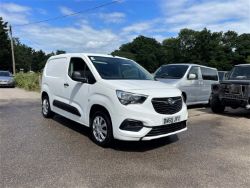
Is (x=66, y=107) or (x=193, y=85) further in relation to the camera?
(x=193, y=85)

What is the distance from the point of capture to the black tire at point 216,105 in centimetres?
1040

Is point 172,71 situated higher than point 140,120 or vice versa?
point 172,71

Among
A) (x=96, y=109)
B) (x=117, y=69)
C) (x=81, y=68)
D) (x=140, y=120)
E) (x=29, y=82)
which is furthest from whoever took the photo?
(x=29, y=82)

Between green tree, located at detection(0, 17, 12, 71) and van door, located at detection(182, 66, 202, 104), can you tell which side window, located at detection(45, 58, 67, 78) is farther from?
green tree, located at detection(0, 17, 12, 71)

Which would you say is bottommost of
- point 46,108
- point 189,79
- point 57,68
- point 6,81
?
point 46,108

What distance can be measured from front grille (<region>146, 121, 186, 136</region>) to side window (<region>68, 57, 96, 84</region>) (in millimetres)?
1630

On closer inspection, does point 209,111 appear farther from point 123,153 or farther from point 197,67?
point 123,153

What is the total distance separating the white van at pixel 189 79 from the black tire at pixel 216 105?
1015mm

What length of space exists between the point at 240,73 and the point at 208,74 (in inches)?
85.5

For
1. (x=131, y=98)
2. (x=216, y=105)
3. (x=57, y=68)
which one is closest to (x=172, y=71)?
(x=216, y=105)

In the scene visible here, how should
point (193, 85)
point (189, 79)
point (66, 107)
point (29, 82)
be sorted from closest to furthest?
1. point (66, 107)
2. point (189, 79)
3. point (193, 85)
4. point (29, 82)

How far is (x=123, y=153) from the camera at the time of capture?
5559 millimetres

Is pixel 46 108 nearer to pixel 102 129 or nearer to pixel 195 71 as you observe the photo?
pixel 102 129

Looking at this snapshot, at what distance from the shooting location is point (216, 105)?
10.5 m
